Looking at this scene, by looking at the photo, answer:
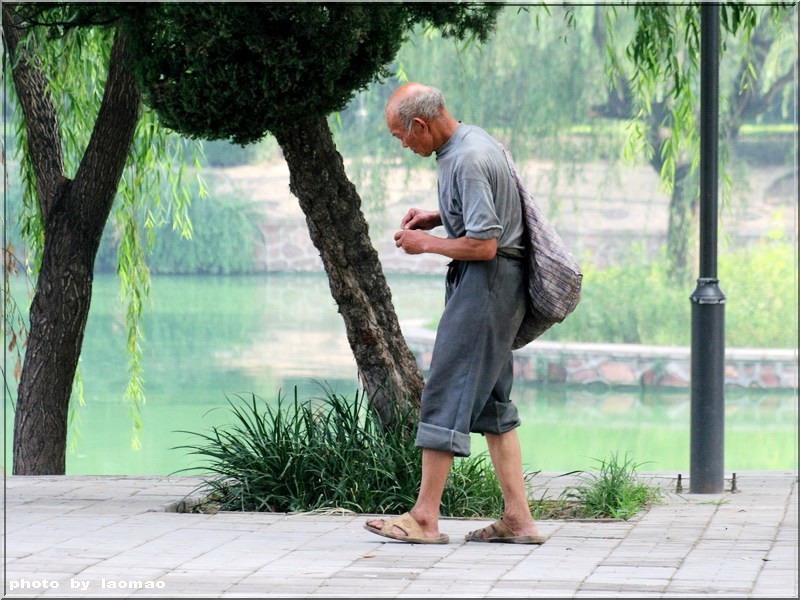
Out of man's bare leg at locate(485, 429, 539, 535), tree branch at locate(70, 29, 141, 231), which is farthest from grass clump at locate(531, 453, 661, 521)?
→ tree branch at locate(70, 29, 141, 231)

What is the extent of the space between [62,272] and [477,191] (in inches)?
151

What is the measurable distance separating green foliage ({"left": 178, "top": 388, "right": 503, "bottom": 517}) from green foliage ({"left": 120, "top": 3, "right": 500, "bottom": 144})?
1.30m

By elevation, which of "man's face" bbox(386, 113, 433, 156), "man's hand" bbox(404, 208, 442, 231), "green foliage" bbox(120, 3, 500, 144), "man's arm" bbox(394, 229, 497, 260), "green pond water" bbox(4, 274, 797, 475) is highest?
"green foliage" bbox(120, 3, 500, 144)

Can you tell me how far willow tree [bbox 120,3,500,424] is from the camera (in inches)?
191

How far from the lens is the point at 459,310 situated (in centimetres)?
390

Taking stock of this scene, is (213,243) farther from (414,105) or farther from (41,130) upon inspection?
(414,105)

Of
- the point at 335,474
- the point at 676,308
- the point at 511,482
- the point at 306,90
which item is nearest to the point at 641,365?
the point at 676,308

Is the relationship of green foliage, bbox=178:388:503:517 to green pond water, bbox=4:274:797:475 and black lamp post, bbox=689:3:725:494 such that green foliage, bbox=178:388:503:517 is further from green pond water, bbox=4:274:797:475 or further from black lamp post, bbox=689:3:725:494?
green pond water, bbox=4:274:797:475

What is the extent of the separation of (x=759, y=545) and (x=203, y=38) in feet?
9.49

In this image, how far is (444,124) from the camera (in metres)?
3.94

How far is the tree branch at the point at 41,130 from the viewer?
7082 mm

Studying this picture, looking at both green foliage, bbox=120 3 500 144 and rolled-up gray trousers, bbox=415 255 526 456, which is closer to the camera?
rolled-up gray trousers, bbox=415 255 526 456

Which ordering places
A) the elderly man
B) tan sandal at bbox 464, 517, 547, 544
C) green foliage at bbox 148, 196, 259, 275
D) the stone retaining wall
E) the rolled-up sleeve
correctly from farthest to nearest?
1. green foliage at bbox 148, 196, 259, 275
2. the stone retaining wall
3. tan sandal at bbox 464, 517, 547, 544
4. the elderly man
5. the rolled-up sleeve

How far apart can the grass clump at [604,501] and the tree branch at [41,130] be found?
12.1 ft
